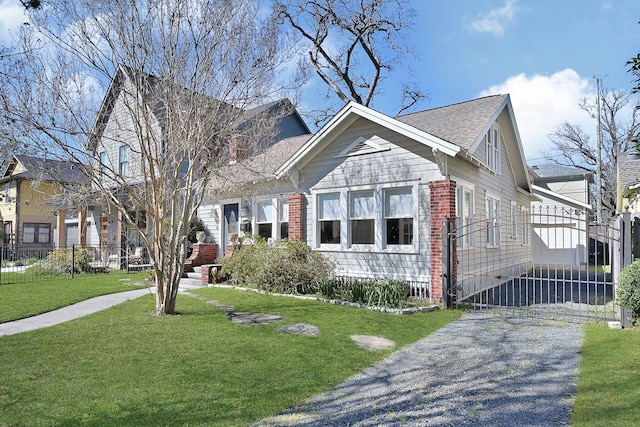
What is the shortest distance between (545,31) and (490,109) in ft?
16.0

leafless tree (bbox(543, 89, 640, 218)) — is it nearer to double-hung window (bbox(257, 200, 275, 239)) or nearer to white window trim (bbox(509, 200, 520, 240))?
white window trim (bbox(509, 200, 520, 240))

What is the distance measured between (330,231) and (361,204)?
1396 mm

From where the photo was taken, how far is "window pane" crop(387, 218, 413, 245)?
11.6 metres

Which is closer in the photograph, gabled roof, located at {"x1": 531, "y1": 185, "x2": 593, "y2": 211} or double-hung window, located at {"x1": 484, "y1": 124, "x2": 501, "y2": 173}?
double-hung window, located at {"x1": 484, "y1": 124, "x2": 501, "y2": 173}

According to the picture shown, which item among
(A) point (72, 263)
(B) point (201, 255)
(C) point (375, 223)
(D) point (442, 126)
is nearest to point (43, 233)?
(A) point (72, 263)

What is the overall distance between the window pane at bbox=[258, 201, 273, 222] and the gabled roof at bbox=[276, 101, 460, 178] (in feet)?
6.35

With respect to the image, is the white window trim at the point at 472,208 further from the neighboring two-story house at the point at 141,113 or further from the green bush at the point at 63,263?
the green bush at the point at 63,263

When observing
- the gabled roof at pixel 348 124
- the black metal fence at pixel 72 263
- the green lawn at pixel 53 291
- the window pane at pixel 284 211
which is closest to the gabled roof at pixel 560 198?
the gabled roof at pixel 348 124

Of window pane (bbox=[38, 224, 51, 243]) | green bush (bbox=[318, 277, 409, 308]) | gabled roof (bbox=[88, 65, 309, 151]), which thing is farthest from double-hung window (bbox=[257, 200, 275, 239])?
window pane (bbox=[38, 224, 51, 243])

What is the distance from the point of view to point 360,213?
472 inches

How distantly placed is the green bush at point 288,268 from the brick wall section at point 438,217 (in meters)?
2.86

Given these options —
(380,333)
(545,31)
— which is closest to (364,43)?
(545,31)

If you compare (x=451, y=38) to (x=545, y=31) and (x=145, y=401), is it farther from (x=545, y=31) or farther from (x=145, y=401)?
(x=145, y=401)

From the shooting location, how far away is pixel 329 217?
12594 mm
